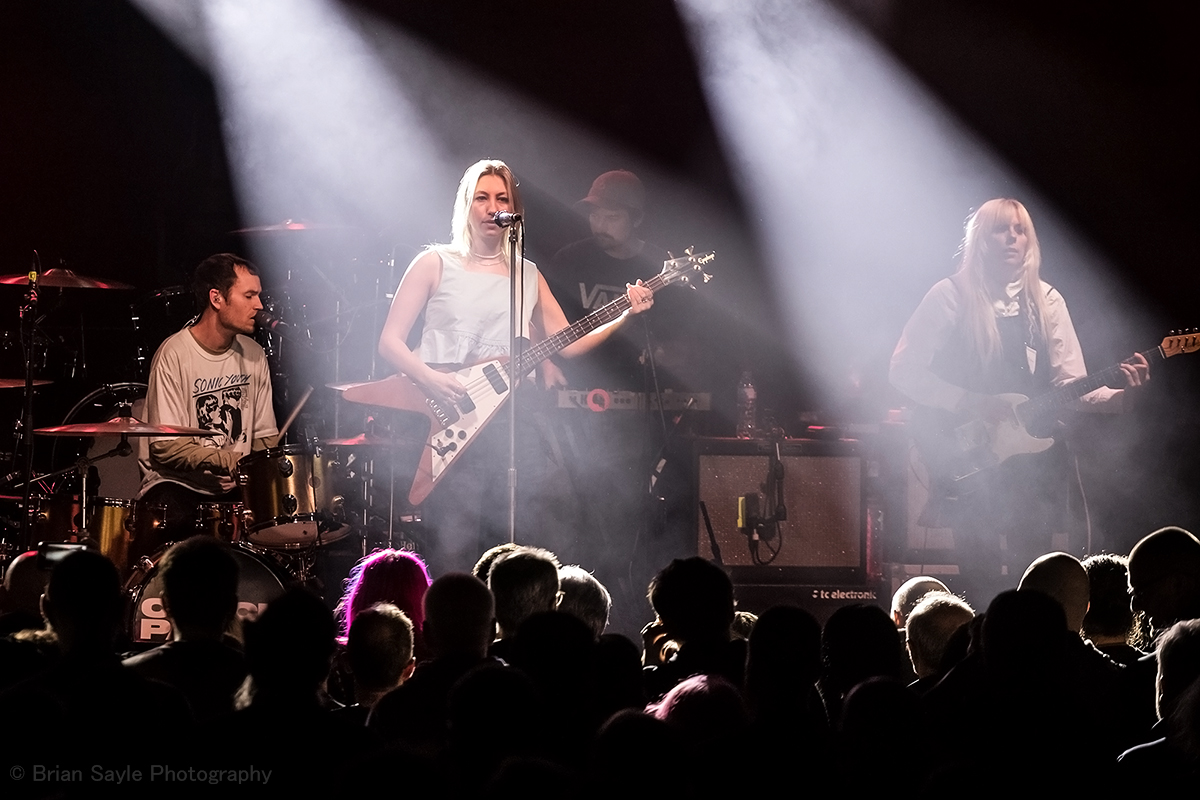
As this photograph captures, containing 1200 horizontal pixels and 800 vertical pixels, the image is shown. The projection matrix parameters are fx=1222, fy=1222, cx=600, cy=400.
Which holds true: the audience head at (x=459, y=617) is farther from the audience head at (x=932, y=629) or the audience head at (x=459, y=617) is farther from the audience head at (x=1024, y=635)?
the audience head at (x=932, y=629)

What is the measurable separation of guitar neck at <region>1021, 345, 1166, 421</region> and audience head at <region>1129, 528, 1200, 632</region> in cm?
329

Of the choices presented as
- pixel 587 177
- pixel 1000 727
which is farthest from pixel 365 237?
pixel 1000 727

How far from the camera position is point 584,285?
793 centimetres

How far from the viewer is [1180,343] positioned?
679 centimetres

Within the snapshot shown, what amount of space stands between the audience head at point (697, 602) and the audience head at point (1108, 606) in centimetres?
129

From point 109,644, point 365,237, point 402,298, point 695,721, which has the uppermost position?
point 365,237

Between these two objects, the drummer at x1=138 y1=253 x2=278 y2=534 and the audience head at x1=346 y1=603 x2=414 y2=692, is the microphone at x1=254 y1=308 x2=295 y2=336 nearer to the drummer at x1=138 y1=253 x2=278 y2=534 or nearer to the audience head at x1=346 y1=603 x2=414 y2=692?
the drummer at x1=138 y1=253 x2=278 y2=534

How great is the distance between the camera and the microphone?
7.06 m

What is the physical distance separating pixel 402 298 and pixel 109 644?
3.86m

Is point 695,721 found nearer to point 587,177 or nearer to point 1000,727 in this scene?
point 1000,727

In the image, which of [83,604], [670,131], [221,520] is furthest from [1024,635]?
[670,131]

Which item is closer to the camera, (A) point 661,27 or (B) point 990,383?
(B) point 990,383

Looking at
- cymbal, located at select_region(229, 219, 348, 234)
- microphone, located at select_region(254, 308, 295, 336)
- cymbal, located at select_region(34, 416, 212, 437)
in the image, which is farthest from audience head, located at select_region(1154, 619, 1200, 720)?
cymbal, located at select_region(229, 219, 348, 234)

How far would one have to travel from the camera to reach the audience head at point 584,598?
3699 mm
